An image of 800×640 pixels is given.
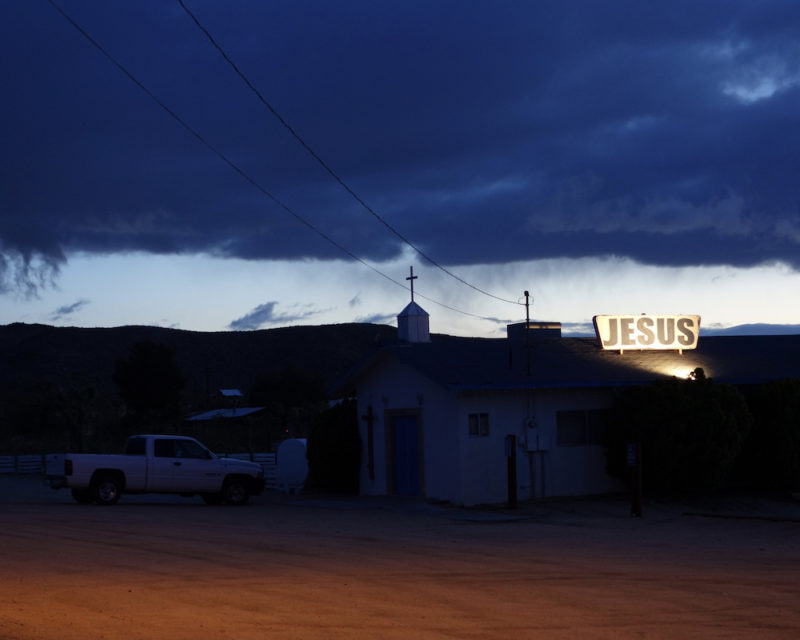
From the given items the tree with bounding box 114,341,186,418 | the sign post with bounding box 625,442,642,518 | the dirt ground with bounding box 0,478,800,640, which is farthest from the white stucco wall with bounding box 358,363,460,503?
the tree with bounding box 114,341,186,418

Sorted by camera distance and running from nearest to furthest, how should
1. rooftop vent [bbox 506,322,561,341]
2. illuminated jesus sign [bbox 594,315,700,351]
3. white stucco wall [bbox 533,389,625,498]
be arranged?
white stucco wall [bbox 533,389,625,498]
illuminated jesus sign [bbox 594,315,700,351]
rooftop vent [bbox 506,322,561,341]

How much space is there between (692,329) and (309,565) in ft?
60.6

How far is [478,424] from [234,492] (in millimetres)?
6513

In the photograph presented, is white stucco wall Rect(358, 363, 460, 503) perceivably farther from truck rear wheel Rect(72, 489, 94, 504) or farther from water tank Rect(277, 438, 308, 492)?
truck rear wheel Rect(72, 489, 94, 504)

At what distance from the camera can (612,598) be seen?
11320 millimetres

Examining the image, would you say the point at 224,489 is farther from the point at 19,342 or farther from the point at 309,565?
the point at 19,342

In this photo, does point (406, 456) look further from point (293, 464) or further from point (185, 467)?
point (185, 467)

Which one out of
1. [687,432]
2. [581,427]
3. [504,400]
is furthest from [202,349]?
[687,432]

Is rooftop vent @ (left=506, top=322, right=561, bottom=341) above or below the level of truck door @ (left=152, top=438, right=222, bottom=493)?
above

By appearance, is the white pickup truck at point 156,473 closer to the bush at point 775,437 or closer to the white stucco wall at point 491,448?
the white stucco wall at point 491,448

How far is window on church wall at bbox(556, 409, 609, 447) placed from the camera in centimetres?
2608

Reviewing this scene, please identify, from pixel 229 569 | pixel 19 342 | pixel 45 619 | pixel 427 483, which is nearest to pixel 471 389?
pixel 427 483

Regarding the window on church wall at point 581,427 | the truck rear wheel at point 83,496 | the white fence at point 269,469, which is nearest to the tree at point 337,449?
the white fence at point 269,469

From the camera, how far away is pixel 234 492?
2655 centimetres
